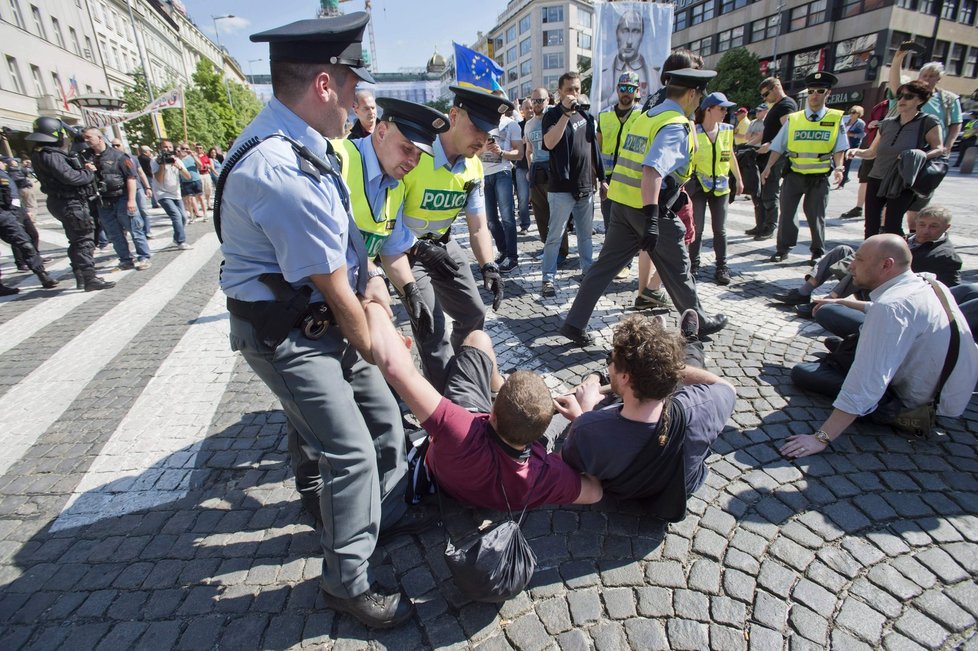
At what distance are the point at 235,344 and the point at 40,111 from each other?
136 ft

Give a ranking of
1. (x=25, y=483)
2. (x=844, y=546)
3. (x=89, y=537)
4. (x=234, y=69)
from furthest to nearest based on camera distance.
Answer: (x=234, y=69), (x=25, y=483), (x=89, y=537), (x=844, y=546)

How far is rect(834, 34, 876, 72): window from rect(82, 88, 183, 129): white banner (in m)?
40.2

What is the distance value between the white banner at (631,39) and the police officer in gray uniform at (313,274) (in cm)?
770

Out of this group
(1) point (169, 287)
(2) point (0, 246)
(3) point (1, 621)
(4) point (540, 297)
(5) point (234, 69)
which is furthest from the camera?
(5) point (234, 69)

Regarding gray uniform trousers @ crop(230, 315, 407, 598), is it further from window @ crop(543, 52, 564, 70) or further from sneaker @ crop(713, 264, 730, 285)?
window @ crop(543, 52, 564, 70)

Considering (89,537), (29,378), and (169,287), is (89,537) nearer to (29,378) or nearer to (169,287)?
(29,378)

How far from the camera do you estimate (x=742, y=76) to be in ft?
117

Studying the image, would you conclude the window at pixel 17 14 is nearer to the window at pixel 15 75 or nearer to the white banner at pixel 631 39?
the window at pixel 15 75

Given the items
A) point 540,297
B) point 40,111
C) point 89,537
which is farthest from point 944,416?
point 40,111

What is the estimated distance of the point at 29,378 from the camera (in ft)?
14.0

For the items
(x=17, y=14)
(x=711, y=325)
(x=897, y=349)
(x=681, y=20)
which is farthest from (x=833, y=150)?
(x=681, y=20)

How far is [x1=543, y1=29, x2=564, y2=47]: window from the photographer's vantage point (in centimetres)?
7350

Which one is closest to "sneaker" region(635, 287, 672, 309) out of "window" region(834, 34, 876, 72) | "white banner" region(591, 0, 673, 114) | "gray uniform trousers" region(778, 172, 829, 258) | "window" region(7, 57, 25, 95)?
"gray uniform trousers" region(778, 172, 829, 258)

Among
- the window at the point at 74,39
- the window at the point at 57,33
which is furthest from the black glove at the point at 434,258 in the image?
the window at the point at 74,39
